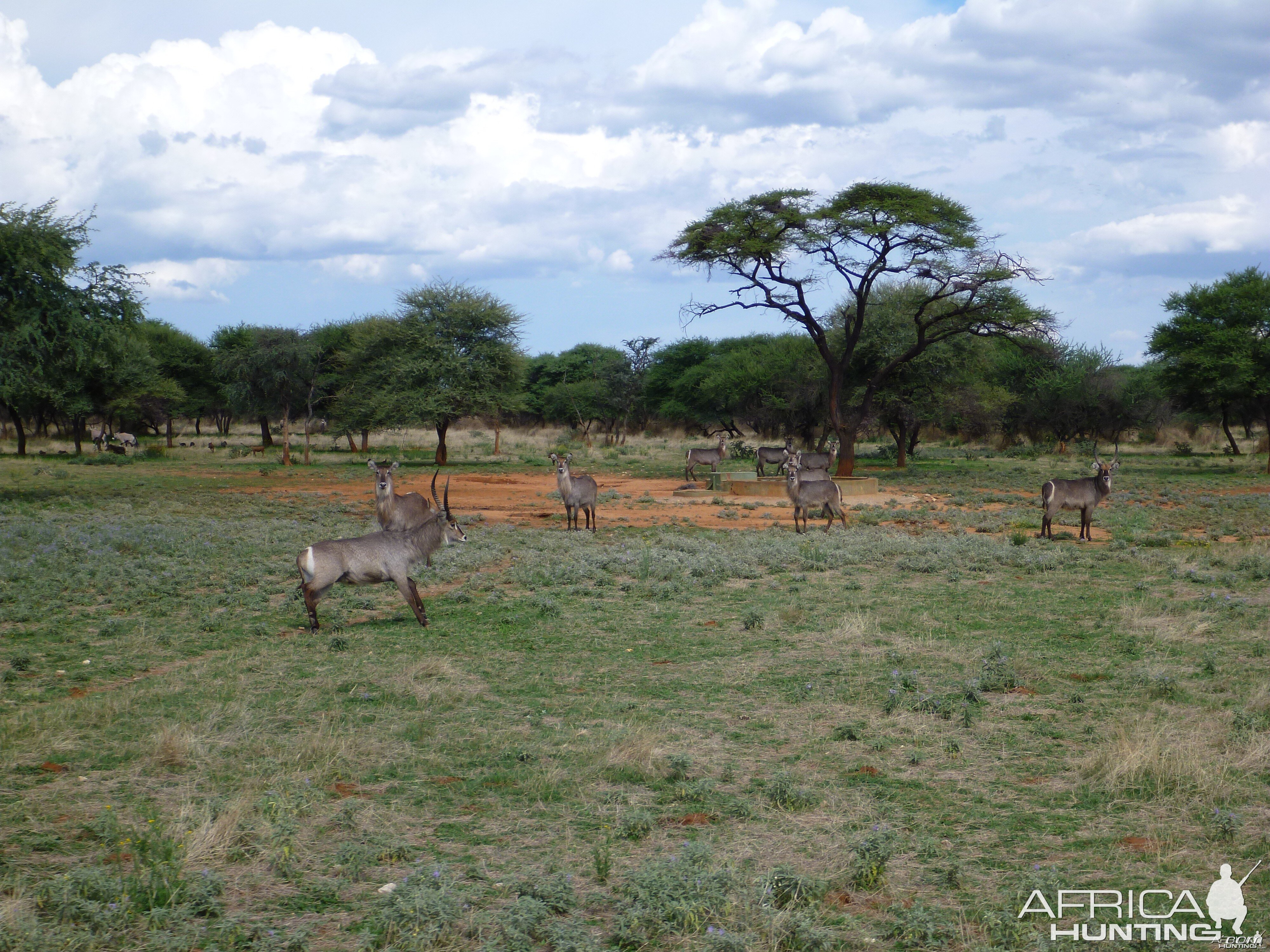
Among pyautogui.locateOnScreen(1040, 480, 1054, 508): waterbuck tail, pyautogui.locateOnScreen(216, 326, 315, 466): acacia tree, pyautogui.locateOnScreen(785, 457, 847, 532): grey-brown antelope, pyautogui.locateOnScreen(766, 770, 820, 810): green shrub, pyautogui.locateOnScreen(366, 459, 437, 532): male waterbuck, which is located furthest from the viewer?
pyautogui.locateOnScreen(216, 326, 315, 466): acacia tree

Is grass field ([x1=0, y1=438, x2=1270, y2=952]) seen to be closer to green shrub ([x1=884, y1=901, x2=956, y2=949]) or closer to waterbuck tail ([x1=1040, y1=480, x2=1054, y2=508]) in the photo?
green shrub ([x1=884, y1=901, x2=956, y2=949])

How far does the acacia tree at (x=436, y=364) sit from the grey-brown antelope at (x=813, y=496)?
22699 millimetres

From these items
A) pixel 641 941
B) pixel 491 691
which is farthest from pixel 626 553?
pixel 641 941

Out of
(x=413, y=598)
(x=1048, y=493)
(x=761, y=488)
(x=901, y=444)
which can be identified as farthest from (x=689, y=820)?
(x=901, y=444)

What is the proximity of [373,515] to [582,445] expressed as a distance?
34.6m

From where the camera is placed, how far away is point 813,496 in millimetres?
20266

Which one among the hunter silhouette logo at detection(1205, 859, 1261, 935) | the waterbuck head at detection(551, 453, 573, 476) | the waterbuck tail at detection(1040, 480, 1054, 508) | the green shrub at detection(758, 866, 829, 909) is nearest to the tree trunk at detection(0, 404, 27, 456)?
the waterbuck head at detection(551, 453, 573, 476)

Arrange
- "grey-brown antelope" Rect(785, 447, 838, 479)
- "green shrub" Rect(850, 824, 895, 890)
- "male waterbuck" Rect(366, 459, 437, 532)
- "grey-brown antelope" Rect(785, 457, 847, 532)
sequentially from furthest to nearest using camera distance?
"grey-brown antelope" Rect(785, 447, 838, 479)
"grey-brown antelope" Rect(785, 457, 847, 532)
"male waterbuck" Rect(366, 459, 437, 532)
"green shrub" Rect(850, 824, 895, 890)

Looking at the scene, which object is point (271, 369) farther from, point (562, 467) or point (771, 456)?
point (562, 467)

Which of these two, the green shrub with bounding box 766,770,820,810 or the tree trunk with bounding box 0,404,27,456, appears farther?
the tree trunk with bounding box 0,404,27,456

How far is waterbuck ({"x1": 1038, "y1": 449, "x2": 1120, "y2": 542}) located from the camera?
18281mm

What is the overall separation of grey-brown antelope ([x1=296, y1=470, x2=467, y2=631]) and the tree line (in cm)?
1794

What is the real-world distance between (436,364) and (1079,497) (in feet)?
97.1

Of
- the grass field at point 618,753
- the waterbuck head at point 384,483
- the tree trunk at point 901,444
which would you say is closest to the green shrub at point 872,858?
the grass field at point 618,753
